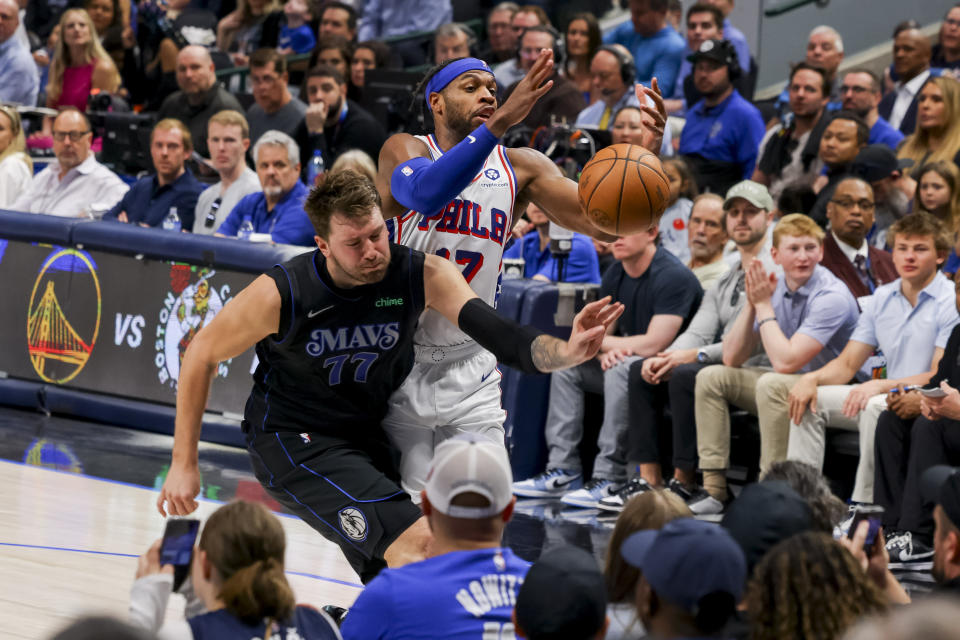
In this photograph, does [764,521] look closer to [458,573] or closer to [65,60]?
[458,573]

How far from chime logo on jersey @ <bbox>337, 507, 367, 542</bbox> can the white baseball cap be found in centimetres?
136

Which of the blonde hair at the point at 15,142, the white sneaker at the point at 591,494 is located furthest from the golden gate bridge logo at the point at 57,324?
the white sneaker at the point at 591,494

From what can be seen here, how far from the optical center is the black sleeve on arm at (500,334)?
4688mm

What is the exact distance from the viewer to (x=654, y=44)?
496 inches

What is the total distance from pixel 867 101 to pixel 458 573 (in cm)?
786

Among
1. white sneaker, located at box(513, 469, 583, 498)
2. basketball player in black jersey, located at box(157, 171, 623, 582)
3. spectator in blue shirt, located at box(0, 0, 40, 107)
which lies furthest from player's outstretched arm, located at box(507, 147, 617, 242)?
spectator in blue shirt, located at box(0, 0, 40, 107)

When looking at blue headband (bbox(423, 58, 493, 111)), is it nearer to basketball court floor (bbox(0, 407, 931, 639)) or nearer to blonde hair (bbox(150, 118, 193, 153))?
basketball court floor (bbox(0, 407, 931, 639))

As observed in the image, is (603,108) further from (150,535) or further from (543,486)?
(150,535)

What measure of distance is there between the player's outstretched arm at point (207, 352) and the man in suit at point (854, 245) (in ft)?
15.1

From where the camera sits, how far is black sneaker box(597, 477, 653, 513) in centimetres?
805

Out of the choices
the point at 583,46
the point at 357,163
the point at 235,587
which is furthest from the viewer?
the point at 583,46

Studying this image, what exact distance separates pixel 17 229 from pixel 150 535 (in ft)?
12.4

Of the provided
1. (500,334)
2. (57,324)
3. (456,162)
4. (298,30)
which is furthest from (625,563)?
(298,30)

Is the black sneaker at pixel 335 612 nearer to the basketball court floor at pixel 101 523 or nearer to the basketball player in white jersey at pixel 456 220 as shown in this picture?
the basketball court floor at pixel 101 523
